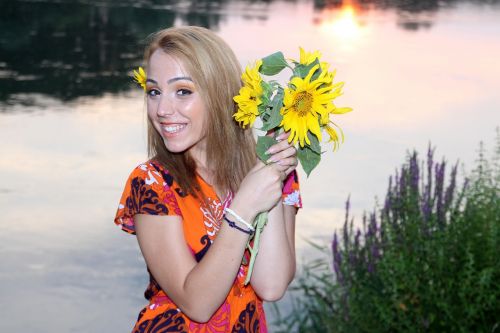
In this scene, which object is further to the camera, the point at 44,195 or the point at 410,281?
the point at 44,195

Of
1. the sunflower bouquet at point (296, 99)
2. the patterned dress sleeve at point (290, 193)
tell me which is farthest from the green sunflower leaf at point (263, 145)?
the patterned dress sleeve at point (290, 193)

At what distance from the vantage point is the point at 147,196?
3574 millimetres

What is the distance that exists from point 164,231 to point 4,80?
358 inches

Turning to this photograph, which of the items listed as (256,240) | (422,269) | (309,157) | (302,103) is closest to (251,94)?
(302,103)

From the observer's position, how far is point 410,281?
5590mm

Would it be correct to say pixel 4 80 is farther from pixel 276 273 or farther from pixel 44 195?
pixel 276 273

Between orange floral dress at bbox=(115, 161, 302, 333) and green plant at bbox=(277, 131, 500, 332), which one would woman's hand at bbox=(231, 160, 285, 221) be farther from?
green plant at bbox=(277, 131, 500, 332)

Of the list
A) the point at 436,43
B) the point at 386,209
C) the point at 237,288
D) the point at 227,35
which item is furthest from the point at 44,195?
the point at 436,43

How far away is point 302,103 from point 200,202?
536 millimetres

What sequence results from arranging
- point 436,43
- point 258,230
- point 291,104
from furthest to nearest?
point 436,43
point 258,230
point 291,104

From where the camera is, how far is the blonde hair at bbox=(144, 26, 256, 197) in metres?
3.58

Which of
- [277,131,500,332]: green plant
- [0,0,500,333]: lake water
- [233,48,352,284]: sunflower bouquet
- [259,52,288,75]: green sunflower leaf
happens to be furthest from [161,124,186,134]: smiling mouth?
[0,0,500,333]: lake water

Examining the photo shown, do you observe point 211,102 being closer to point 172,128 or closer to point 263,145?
point 172,128

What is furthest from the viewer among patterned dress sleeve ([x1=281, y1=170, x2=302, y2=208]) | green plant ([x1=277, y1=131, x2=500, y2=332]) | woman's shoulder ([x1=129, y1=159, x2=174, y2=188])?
green plant ([x1=277, y1=131, x2=500, y2=332])
